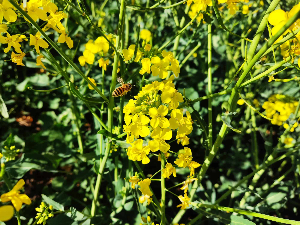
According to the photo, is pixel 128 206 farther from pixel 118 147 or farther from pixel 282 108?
pixel 282 108

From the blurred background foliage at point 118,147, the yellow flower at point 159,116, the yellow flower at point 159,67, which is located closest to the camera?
the yellow flower at point 159,116

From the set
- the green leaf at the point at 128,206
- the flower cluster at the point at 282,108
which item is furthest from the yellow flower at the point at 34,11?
the flower cluster at the point at 282,108

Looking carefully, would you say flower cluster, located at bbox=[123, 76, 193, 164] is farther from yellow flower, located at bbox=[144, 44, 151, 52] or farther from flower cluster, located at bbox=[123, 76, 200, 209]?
yellow flower, located at bbox=[144, 44, 151, 52]

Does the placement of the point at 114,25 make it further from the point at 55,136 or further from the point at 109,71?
the point at 55,136

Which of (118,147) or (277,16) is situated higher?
(277,16)

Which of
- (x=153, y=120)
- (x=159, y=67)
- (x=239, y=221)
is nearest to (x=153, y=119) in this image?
(x=153, y=120)

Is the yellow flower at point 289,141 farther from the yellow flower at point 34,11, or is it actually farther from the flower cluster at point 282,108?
the yellow flower at point 34,11

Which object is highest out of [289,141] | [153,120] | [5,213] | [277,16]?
[277,16]

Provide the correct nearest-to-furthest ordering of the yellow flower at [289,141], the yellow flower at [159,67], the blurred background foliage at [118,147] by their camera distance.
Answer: the yellow flower at [159,67] < the blurred background foliage at [118,147] < the yellow flower at [289,141]

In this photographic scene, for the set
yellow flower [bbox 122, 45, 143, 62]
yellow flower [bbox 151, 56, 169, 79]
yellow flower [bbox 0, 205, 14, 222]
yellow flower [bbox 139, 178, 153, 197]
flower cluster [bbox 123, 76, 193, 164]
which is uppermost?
yellow flower [bbox 122, 45, 143, 62]

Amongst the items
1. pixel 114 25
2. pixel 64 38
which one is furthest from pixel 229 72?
pixel 64 38

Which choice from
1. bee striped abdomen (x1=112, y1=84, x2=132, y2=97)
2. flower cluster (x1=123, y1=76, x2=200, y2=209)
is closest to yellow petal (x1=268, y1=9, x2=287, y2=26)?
flower cluster (x1=123, y1=76, x2=200, y2=209)
